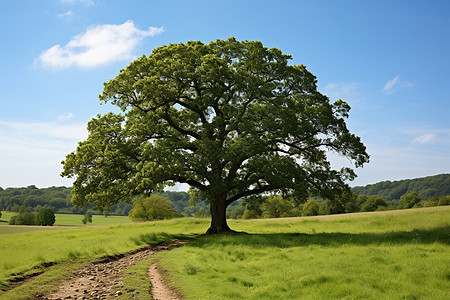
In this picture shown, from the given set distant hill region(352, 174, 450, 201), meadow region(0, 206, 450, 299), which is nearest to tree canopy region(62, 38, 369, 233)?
meadow region(0, 206, 450, 299)

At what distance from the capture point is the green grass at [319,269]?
10164 millimetres

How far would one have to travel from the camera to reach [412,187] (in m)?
156

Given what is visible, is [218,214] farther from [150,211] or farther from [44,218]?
[44,218]

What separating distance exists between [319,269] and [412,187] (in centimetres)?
16806

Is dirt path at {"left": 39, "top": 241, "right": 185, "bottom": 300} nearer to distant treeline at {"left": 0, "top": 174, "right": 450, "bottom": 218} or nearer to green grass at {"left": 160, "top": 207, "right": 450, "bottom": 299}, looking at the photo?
green grass at {"left": 160, "top": 207, "right": 450, "bottom": 299}

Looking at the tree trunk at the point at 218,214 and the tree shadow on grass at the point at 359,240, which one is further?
the tree trunk at the point at 218,214

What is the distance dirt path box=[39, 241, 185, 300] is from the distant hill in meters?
140

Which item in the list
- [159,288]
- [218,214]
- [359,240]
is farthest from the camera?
[218,214]

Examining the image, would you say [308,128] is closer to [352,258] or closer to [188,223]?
[352,258]

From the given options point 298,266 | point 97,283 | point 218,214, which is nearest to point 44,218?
point 218,214

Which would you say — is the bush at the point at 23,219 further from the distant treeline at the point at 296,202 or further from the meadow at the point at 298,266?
the meadow at the point at 298,266

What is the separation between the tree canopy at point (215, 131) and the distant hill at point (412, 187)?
124 metres

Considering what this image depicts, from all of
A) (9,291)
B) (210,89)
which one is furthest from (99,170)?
(9,291)

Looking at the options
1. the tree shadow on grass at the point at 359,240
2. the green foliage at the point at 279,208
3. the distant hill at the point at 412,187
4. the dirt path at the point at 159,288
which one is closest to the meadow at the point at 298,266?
the tree shadow on grass at the point at 359,240
